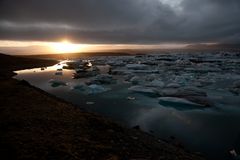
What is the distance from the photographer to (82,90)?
16047mm

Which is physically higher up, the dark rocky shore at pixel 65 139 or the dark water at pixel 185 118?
the dark rocky shore at pixel 65 139

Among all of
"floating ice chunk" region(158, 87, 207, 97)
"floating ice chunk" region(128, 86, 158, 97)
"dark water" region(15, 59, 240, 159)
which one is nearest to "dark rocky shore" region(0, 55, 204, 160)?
"dark water" region(15, 59, 240, 159)

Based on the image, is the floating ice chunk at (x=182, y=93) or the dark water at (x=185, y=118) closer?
the dark water at (x=185, y=118)

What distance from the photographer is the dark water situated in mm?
7504

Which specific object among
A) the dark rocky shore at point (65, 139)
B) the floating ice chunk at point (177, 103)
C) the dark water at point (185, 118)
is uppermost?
the dark rocky shore at point (65, 139)

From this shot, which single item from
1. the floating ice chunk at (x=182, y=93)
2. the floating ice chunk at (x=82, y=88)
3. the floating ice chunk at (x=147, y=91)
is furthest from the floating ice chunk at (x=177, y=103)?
the floating ice chunk at (x=82, y=88)

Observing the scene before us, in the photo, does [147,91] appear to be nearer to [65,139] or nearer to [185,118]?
[185,118]

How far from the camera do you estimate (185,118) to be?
32.7 feet

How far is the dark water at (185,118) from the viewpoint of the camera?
295 inches

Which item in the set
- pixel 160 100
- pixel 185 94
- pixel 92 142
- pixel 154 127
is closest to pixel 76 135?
pixel 92 142

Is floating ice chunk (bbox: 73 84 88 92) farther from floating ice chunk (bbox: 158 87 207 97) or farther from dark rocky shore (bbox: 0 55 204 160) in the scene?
dark rocky shore (bbox: 0 55 204 160)

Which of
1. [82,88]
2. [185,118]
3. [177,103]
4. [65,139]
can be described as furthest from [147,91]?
[65,139]

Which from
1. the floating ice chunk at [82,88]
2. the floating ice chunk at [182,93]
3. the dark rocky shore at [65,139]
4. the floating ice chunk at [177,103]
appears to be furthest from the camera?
the floating ice chunk at [82,88]

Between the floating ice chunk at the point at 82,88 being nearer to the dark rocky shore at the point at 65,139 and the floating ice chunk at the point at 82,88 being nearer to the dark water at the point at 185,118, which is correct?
the dark water at the point at 185,118
